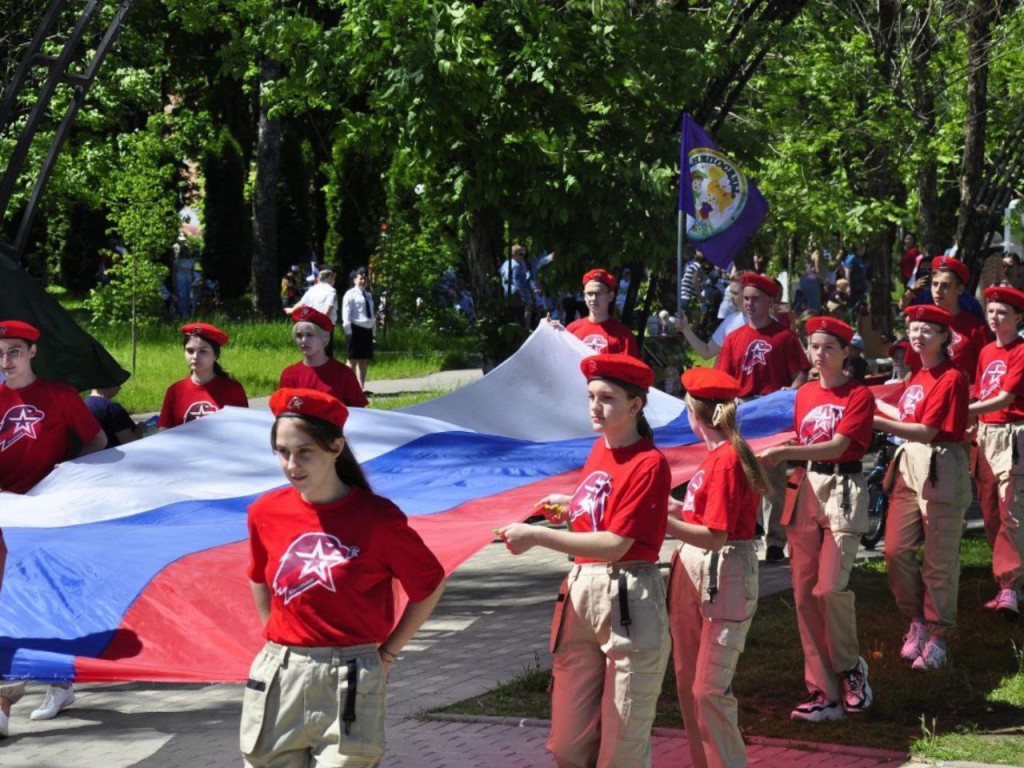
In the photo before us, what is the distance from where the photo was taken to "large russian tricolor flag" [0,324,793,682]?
6.18m

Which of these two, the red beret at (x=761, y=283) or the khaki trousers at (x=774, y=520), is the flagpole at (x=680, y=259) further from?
the khaki trousers at (x=774, y=520)

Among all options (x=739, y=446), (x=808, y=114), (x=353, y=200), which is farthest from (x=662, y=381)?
(x=353, y=200)

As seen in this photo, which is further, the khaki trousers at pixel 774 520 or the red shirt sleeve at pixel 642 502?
the khaki trousers at pixel 774 520

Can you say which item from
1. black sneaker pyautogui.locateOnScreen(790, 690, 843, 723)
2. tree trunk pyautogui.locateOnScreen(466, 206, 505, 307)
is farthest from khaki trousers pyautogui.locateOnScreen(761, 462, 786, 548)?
black sneaker pyautogui.locateOnScreen(790, 690, 843, 723)

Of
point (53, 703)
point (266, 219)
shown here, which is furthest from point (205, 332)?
point (266, 219)

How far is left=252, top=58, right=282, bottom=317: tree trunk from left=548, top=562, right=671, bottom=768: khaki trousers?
26071 mm

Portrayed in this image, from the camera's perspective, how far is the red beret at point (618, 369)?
19.6ft

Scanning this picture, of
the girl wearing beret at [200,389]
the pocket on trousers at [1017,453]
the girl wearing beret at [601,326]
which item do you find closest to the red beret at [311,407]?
the girl wearing beret at [200,389]

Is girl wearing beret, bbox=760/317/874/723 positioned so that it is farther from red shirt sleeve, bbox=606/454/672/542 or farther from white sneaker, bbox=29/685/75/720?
white sneaker, bbox=29/685/75/720

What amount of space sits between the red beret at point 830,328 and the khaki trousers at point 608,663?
2385 mm

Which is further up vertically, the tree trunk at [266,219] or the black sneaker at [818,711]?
the tree trunk at [266,219]

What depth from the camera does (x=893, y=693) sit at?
8.59 m

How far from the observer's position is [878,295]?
28672 millimetres

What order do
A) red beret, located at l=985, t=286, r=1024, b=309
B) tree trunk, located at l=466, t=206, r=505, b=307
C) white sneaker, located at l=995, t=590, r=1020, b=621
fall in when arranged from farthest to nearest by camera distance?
tree trunk, located at l=466, t=206, r=505, b=307 < white sneaker, located at l=995, t=590, r=1020, b=621 < red beret, located at l=985, t=286, r=1024, b=309
